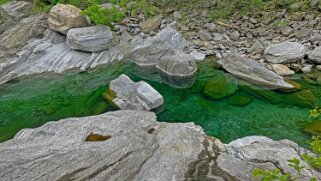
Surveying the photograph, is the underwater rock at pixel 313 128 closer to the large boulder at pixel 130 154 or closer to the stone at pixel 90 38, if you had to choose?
the large boulder at pixel 130 154

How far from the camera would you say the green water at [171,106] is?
10539 mm

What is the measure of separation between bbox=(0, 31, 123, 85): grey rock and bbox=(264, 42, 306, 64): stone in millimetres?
7510

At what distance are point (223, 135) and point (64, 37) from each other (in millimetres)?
10664

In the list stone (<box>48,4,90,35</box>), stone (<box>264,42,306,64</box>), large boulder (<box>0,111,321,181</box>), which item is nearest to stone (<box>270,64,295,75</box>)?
stone (<box>264,42,306,64</box>)

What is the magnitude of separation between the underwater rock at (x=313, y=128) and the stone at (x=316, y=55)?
504 cm

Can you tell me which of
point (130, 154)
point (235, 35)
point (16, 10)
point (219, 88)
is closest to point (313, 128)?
point (219, 88)

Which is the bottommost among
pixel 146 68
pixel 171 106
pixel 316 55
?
pixel 146 68

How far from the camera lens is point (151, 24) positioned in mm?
17922

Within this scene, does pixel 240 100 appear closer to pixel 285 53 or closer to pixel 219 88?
pixel 219 88

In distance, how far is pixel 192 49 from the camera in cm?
1642

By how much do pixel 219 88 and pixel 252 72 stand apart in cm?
183

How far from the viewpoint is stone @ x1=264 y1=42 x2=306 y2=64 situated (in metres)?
14.5

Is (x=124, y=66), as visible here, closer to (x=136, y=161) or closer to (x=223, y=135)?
Answer: (x=223, y=135)

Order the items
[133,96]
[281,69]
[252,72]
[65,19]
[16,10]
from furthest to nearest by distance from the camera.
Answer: [16,10] → [65,19] → [281,69] → [252,72] → [133,96]
